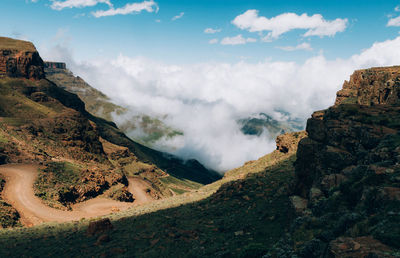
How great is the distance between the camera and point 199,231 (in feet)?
108

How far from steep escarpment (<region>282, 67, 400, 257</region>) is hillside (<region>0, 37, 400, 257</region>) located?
2.9 inches

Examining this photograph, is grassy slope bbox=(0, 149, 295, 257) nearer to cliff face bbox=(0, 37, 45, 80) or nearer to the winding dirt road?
the winding dirt road

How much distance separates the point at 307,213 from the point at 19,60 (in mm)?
189443

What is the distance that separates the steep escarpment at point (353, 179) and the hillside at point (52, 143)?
7369 centimetres

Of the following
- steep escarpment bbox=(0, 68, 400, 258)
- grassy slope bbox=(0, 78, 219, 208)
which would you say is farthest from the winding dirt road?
steep escarpment bbox=(0, 68, 400, 258)

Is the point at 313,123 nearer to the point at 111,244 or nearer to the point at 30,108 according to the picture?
the point at 111,244

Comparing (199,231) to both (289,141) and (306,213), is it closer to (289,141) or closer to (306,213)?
(306,213)

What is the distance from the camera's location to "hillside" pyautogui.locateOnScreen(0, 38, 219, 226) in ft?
272

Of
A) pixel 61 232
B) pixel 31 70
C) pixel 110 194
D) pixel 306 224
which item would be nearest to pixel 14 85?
pixel 31 70

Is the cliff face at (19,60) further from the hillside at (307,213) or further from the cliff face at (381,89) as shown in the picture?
the cliff face at (381,89)

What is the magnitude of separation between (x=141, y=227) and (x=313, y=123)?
105 feet

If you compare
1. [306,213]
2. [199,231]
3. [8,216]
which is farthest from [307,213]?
[8,216]

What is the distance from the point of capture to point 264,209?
34.5 meters

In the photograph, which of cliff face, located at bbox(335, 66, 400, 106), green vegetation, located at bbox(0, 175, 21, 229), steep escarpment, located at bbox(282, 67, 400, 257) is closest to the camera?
steep escarpment, located at bbox(282, 67, 400, 257)
